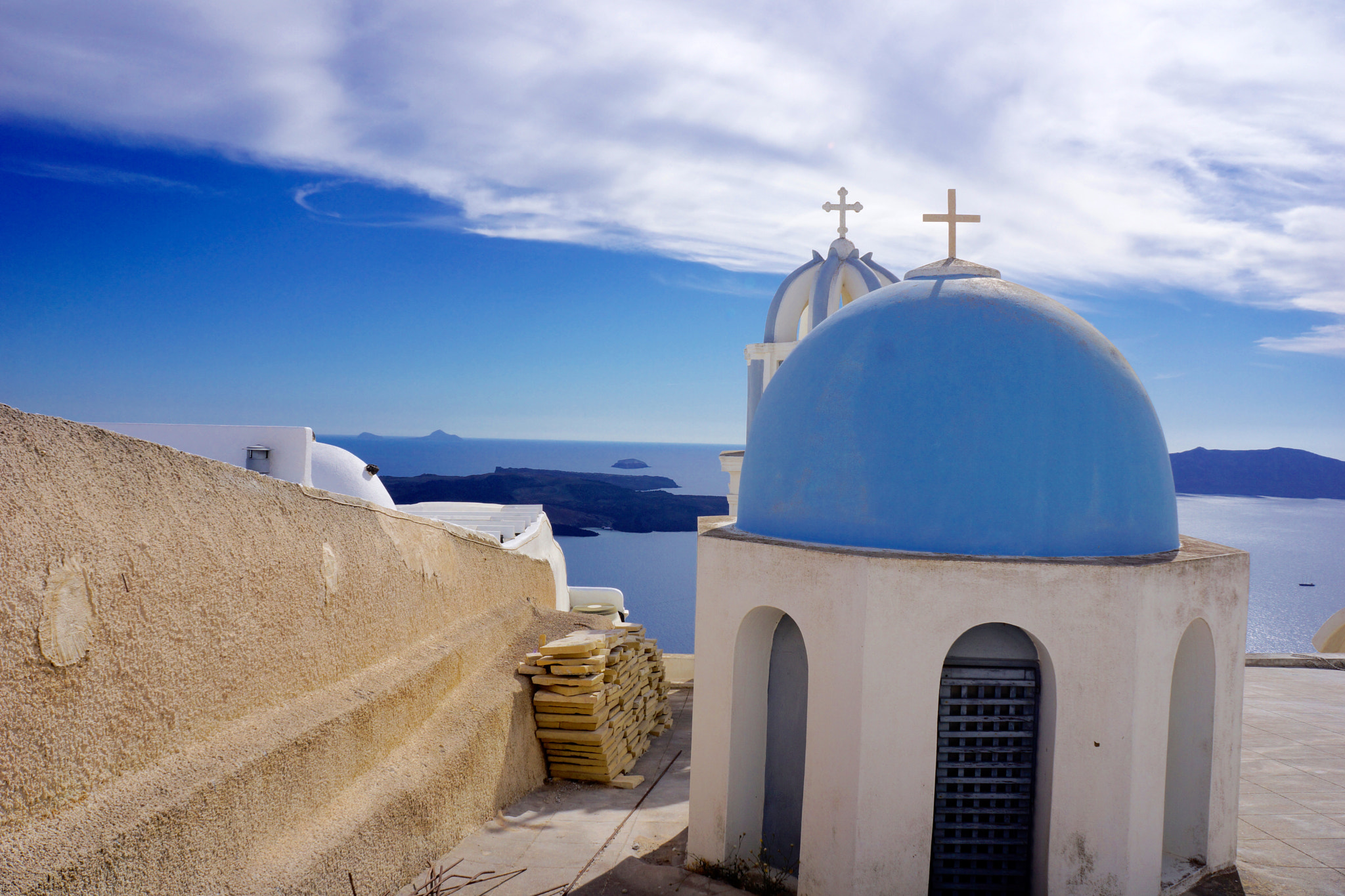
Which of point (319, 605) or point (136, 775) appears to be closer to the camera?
point (136, 775)

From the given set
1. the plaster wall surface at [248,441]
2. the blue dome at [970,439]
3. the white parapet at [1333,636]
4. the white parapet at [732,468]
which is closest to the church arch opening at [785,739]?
the blue dome at [970,439]

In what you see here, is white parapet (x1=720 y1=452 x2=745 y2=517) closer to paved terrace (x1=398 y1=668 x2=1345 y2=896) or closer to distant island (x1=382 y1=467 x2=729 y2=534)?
paved terrace (x1=398 y1=668 x2=1345 y2=896)

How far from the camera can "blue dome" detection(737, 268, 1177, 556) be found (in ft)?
20.2

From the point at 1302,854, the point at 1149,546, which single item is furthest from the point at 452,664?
the point at 1302,854

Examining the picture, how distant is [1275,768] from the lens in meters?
9.81

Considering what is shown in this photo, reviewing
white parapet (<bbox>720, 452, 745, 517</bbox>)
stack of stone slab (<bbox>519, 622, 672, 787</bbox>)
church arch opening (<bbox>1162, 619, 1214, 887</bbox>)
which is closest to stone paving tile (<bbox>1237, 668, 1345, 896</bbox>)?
church arch opening (<bbox>1162, 619, 1214, 887</bbox>)

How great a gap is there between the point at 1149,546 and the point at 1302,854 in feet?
11.5

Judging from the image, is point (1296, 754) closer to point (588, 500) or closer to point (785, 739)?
point (785, 739)

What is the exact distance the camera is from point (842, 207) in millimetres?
16984

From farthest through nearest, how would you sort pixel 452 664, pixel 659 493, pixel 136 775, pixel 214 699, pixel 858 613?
pixel 659 493 → pixel 452 664 → pixel 858 613 → pixel 214 699 → pixel 136 775

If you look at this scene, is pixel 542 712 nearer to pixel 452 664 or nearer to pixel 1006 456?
pixel 452 664

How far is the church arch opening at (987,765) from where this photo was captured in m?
6.28

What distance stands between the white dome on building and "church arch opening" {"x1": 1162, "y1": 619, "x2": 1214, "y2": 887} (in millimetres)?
11887

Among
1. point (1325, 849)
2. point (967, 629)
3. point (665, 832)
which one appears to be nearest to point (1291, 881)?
point (1325, 849)
